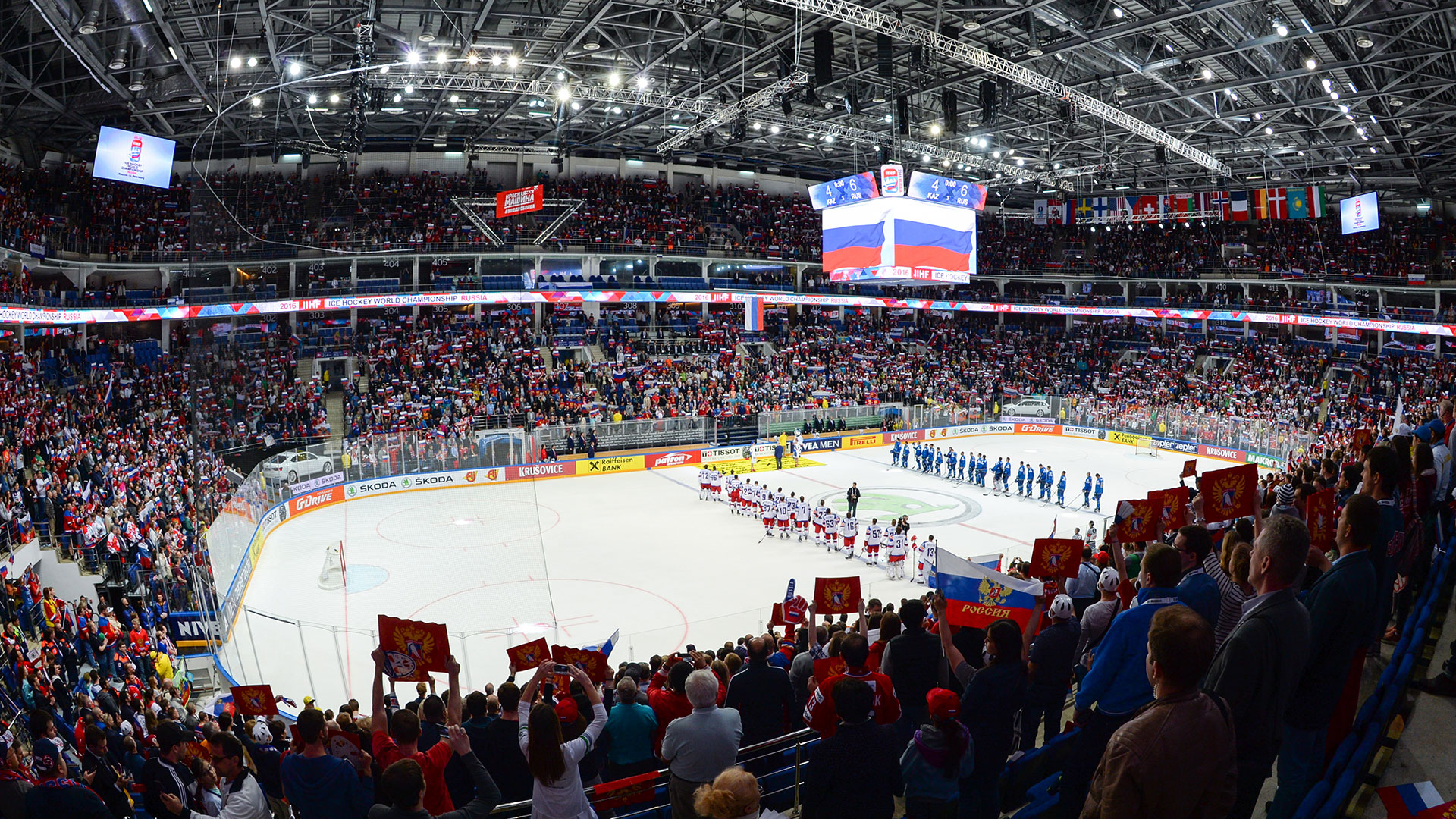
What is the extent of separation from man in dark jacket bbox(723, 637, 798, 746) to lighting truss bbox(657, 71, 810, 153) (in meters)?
21.3

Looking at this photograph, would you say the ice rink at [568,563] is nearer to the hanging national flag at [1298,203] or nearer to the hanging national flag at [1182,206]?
the hanging national flag at [1298,203]

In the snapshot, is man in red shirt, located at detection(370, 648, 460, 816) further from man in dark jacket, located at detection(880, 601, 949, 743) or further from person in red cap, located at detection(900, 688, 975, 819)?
man in dark jacket, located at detection(880, 601, 949, 743)

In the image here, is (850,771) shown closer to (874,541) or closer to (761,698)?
(761,698)

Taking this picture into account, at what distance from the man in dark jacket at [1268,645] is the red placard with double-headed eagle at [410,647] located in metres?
5.19

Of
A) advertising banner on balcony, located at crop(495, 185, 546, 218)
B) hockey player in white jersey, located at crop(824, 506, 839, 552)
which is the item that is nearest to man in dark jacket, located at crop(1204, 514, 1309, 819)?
hockey player in white jersey, located at crop(824, 506, 839, 552)

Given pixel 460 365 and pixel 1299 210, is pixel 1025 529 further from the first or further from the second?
pixel 1299 210

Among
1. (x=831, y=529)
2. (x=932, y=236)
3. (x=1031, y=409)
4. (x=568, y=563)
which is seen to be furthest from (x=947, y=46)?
(x=1031, y=409)

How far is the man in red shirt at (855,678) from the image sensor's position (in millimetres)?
4188

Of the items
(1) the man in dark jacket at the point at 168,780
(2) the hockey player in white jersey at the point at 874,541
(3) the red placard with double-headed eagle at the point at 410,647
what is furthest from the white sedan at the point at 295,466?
(3) the red placard with double-headed eagle at the point at 410,647

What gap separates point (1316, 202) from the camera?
133 feet

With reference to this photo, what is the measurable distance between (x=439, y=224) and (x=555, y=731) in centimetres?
3949

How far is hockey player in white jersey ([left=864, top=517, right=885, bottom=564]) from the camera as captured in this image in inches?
819

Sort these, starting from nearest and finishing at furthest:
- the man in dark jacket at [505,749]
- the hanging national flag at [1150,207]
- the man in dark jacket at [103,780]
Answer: the man in dark jacket at [505,749] → the man in dark jacket at [103,780] → the hanging national flag at [1150,207]

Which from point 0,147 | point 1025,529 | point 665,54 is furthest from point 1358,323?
point 0,147
